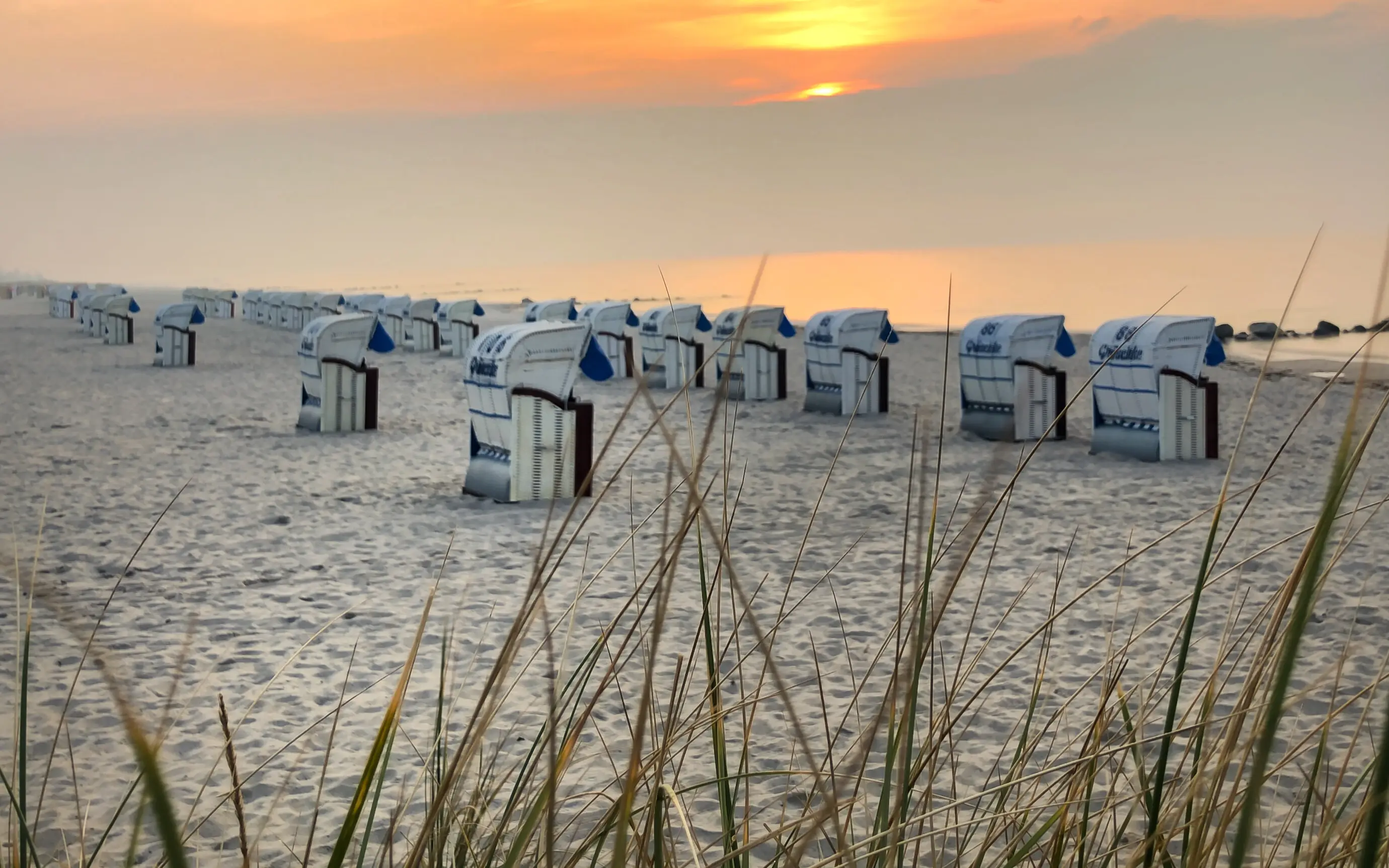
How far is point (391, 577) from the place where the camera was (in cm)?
650

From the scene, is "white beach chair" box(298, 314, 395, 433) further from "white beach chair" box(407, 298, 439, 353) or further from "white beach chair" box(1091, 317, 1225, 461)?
"white beach chair" box(407, 298, 439, 353)

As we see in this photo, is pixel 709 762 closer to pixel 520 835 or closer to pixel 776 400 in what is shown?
pixel 520 835

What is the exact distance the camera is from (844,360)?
44.5 ft

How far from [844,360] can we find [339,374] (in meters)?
5.47

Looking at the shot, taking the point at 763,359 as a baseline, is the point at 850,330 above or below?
above

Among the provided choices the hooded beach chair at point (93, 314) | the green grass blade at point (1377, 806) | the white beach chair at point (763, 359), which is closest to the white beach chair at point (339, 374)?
the white beach chair at point (763, 359)

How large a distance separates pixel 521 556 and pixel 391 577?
0.81 meters

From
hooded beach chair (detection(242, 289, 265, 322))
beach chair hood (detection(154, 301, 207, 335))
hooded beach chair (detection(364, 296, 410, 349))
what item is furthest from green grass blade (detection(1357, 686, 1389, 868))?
hooded beach chair (detection(242, 289, 265, 322))

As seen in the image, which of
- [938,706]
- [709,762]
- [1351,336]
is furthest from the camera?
[1351,336]

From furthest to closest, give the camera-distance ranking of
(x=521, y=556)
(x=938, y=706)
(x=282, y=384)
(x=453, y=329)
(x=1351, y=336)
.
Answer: (x=1351, y=336)
(x=453, y=329)
(x=282, y=384)
(x=521, y=556)
(x=938, y=706)

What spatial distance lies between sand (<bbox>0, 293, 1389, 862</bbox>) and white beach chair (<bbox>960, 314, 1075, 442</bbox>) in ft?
1.36

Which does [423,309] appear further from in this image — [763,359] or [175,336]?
[763,359]

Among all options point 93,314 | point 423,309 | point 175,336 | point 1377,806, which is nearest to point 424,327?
point 423,309

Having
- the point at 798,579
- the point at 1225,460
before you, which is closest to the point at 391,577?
the point at 798,579
